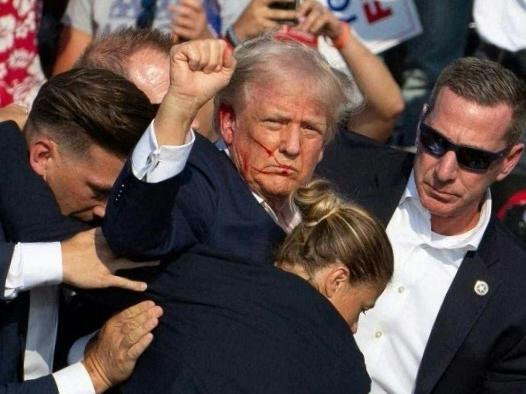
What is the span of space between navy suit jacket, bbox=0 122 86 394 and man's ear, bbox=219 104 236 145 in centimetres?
49

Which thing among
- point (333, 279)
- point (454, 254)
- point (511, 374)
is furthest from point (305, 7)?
point (333, 279)

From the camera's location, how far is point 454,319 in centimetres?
417

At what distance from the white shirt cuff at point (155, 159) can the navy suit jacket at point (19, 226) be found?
0.40 meters

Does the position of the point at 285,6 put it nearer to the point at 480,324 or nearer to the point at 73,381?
the point at 480,324

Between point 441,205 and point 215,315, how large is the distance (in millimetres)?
1376

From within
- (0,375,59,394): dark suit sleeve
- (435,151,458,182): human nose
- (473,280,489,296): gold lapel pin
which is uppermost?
(0,375,59,394): dark suit sleeve

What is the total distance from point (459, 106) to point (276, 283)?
1.34m

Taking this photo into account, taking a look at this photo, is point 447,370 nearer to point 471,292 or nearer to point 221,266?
point 471,292

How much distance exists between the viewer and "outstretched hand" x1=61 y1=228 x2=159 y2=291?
3.13 meters

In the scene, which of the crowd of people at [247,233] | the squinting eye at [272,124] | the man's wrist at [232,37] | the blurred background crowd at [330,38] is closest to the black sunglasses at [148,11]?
the blurred background crowd at [330,38]

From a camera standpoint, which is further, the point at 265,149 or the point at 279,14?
the point at 279,14

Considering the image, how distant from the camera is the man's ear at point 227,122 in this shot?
3.53 meters

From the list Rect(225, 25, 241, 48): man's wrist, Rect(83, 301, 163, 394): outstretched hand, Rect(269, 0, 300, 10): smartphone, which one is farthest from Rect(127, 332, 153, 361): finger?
Rect(269, 0, 300, 10): smartphone

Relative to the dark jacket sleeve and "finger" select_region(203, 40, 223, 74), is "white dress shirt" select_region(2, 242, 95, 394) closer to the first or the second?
the dark jacket sleeve
